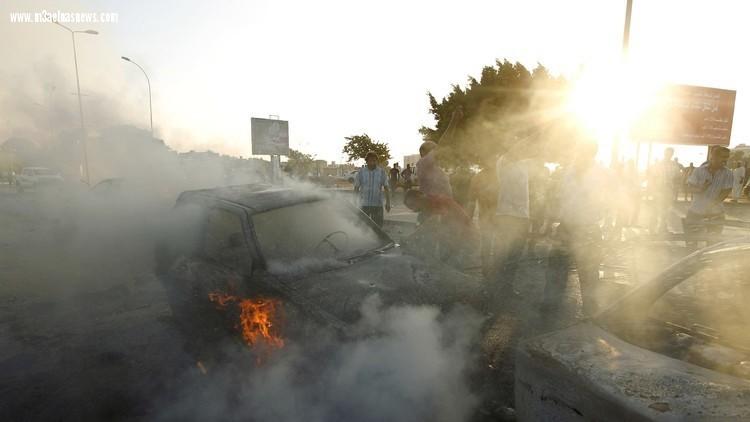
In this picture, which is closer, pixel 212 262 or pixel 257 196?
pixel 212 262

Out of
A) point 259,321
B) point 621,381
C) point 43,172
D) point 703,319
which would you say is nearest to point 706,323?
point 703,319

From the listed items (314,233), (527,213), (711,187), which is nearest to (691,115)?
(711,187)

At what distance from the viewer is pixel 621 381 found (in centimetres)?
139

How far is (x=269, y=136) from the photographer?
2005cm

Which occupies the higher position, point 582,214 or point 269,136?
point 269,136

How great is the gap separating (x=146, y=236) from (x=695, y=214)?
884cm

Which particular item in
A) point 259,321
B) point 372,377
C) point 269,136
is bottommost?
point 372,377

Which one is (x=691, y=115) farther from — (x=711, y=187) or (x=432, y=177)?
(x=432, y=177)

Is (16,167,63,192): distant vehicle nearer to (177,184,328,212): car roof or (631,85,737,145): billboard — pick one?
(177,184,328,212): car roof

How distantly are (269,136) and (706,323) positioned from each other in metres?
19.6

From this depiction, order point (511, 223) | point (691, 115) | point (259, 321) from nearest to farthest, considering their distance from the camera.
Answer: point (259, 321)
point (511, 223)
point (691, 115)

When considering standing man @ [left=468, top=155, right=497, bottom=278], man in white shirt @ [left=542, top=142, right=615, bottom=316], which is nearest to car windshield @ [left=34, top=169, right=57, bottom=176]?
standing man @ [left=468, top=155, right=497, bottom=278]

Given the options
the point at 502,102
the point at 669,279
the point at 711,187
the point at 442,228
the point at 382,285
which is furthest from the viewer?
the point at 502,102

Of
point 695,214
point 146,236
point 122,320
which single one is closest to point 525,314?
point 695,214
